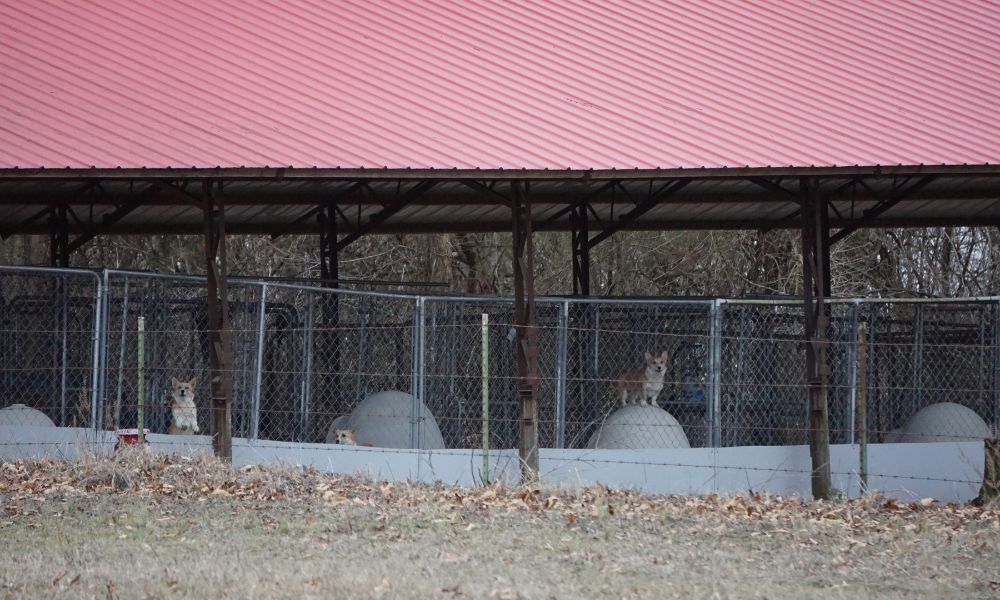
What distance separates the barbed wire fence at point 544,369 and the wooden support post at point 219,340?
113cm

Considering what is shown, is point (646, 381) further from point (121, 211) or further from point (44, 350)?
point (44, 350)

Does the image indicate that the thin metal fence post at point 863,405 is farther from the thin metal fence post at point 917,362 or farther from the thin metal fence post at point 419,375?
the thin metal fence post at point 419,375

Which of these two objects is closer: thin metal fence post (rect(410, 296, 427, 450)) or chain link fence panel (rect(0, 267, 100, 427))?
thin metal fence post (rect(410, 296, 427, 450))

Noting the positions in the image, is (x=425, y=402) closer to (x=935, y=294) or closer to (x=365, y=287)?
(x=365, y=287)

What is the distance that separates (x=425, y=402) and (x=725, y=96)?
5.64 metres

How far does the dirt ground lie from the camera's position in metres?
8.19

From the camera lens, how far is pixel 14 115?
14672mm

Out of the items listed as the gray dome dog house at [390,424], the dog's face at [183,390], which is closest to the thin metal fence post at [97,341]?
the dog's face at [183,390]

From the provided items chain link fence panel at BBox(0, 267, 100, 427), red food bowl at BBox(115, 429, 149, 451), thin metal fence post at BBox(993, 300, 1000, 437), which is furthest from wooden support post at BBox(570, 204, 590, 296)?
red food bowl at BBox(115, 429, 149, 451)

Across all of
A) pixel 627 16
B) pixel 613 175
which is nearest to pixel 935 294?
pixel 627 16

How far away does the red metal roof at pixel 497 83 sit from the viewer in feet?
48.4

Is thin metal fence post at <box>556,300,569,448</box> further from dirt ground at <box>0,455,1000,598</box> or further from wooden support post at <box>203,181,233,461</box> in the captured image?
wooden support post at <box>203,181,233,461</box>

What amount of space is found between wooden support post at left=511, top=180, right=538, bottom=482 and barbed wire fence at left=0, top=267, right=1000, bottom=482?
2.61 feet

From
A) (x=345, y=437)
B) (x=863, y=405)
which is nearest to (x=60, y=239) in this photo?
(x=345, y=437)
